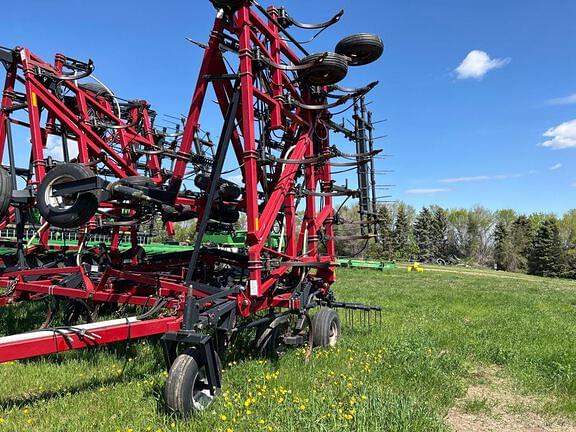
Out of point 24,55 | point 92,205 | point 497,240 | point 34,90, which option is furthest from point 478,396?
point 497,240

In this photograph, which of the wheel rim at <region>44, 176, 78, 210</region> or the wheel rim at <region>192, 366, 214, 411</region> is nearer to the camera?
the wheel rim at <region>192, 366, 214, 411</region>

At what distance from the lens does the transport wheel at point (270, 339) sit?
6.10m

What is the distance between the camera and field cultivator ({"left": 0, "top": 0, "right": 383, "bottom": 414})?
462 centimetres

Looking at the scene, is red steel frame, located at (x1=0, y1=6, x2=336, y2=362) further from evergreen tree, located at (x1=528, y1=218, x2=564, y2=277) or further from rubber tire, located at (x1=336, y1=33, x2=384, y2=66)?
evergreen tree, located at (x1=528, y1=218, x2=564, y2=277)

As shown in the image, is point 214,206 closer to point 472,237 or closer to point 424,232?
point 424,232

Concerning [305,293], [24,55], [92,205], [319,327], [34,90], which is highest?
[24,55]

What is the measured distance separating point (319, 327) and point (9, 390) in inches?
150

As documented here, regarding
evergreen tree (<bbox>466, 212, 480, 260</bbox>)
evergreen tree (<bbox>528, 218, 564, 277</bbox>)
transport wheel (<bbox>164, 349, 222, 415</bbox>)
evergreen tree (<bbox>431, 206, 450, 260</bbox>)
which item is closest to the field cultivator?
transport wheel (<bbox>164, 349, 222, 415</bbox>)

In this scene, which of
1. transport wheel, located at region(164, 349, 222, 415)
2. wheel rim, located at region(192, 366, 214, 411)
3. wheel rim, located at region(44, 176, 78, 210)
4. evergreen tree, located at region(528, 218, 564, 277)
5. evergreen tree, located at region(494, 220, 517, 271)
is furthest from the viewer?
evergreen tree, located at region(494, 220, 517, 271)

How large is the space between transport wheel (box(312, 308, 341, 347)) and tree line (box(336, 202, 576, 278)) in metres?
35.9

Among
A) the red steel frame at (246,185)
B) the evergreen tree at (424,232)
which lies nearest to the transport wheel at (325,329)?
the red steel frame at (246,185)

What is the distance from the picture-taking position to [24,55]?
8.61 m

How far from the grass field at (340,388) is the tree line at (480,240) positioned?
36.0 meters

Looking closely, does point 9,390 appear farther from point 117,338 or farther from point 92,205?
point 92,205
